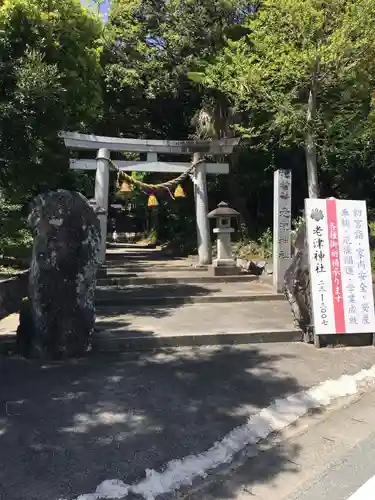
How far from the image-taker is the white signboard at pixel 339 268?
612cm

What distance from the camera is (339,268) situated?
6.29m

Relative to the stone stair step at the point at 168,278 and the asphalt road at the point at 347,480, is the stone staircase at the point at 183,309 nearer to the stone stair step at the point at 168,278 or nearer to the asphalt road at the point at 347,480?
the stone stair step at the point at 168,278

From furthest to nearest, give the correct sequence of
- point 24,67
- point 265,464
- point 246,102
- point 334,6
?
point 246,102 → point 334,6 → point 24,67 → point 265,464

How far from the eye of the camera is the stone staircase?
6.21 metres

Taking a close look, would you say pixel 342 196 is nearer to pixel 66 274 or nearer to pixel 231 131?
pixel 231 131

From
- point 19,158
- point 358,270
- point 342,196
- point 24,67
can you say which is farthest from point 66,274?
point 342,196

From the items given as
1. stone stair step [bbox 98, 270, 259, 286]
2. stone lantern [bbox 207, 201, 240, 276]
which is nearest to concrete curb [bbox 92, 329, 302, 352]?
stone stair step [bbox 98, 270, 259, 286]

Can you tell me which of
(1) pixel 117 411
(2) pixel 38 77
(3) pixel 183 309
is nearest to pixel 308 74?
(3) pixel 183 309

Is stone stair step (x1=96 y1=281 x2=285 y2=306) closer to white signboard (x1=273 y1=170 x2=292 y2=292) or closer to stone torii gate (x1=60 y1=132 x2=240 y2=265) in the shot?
white signboard (x1=273 y1=170 x2=292 y2=292)

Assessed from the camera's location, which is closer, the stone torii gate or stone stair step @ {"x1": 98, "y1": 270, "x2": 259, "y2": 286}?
stone stair step @ {"x1": 98, "y1": 270, "x2": 259, "y2": 286}

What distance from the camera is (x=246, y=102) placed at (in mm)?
13461

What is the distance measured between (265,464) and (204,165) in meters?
11.5

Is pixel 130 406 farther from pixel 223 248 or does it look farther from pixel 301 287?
pixel 223 248

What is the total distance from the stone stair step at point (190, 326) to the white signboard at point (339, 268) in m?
0.67
